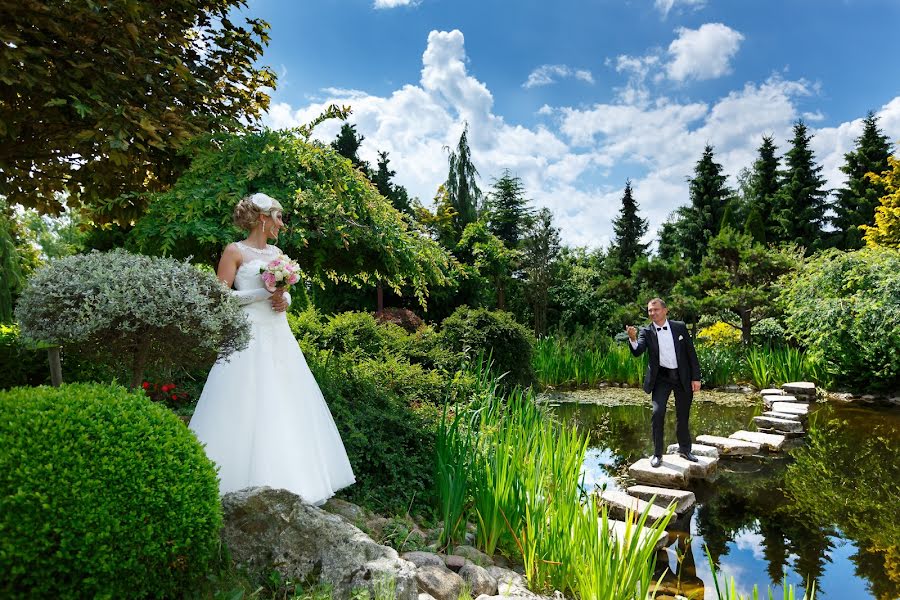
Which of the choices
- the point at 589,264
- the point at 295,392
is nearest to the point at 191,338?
the point at 295,392

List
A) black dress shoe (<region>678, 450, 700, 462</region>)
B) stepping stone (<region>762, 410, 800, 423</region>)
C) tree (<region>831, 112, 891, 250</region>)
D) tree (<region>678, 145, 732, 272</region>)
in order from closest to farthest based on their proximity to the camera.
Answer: black dress shoe (<region>678, 450, 700, 462</region>) < stepping stone (<region>762, 410, 800, 423</region>) < tree (<region>831, 112, 891, 250</region>) < tree (<region>678, 145, 732, 272</region>)

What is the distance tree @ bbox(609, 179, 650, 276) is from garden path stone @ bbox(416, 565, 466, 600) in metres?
25.0

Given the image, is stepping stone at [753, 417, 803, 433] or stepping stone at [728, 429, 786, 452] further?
stepping stone at [753, 417, 803, 433]

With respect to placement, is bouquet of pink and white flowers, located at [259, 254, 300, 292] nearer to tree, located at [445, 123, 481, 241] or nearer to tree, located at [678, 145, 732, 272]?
tree, located at [445, 123, 481, 241]

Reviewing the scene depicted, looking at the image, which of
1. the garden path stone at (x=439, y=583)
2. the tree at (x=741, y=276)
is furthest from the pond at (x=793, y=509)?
the tree at (x=741, y=276)

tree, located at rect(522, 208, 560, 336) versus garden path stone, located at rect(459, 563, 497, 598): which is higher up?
tree, located at rect(522, 208, 560, 336)

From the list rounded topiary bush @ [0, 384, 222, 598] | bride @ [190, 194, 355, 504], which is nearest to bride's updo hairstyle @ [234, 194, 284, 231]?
bride @ [190, 194, 355, 504]

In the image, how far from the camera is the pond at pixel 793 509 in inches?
149

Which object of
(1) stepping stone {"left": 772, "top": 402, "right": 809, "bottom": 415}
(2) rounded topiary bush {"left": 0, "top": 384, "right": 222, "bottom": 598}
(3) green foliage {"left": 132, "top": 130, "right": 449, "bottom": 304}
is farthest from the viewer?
(1) stepping stone {"left": 772, "top": 402, "right": 809, "bottom": 415}

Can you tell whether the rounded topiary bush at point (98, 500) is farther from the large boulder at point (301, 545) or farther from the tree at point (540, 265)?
the tree at point (540, 265)

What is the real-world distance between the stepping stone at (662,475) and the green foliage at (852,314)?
6.53 m

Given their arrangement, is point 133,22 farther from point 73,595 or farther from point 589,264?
point 589,264

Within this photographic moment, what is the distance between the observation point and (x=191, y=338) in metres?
2.84

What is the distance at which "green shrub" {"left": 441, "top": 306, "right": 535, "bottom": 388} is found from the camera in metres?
7.61
